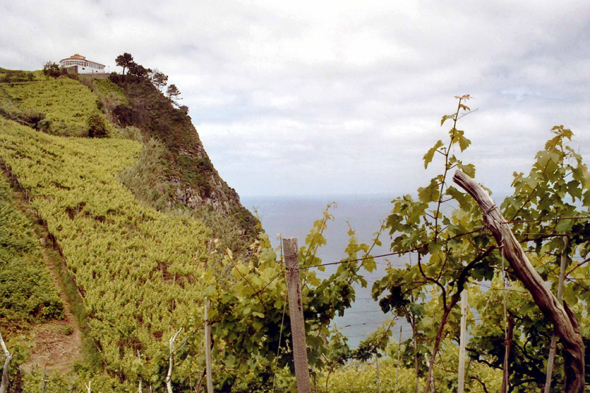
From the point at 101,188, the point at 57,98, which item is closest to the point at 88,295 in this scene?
the point at 101,188

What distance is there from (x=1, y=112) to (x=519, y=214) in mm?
21427

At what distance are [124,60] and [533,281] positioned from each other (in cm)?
4130

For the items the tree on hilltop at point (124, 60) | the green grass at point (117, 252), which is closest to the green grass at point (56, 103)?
the green grass at point (117, 252)

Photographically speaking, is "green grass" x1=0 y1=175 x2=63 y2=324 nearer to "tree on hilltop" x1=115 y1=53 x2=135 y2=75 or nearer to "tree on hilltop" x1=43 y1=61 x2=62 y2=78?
"tree on hilltop" x1=43 y1=61 x2=62 y2=78

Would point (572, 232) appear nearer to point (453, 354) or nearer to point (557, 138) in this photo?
point (557, 138)

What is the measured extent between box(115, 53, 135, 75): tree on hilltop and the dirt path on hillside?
3632 cm

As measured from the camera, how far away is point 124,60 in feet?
116

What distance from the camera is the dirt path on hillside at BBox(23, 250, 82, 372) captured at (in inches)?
184

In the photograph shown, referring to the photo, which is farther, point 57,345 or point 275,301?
point 57,345

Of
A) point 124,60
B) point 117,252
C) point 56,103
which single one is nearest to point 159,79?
point 124,60

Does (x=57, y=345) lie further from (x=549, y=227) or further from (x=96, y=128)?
(x=96, y=128)

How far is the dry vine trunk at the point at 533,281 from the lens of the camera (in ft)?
5.65

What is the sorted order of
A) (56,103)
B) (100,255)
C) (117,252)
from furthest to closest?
(56,103)
(117,252)
(100,255)

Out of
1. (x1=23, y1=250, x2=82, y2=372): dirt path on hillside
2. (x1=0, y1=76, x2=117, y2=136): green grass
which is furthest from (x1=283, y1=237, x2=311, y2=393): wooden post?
(x1=0, y1=76, x2=117, y2=136): green grass
